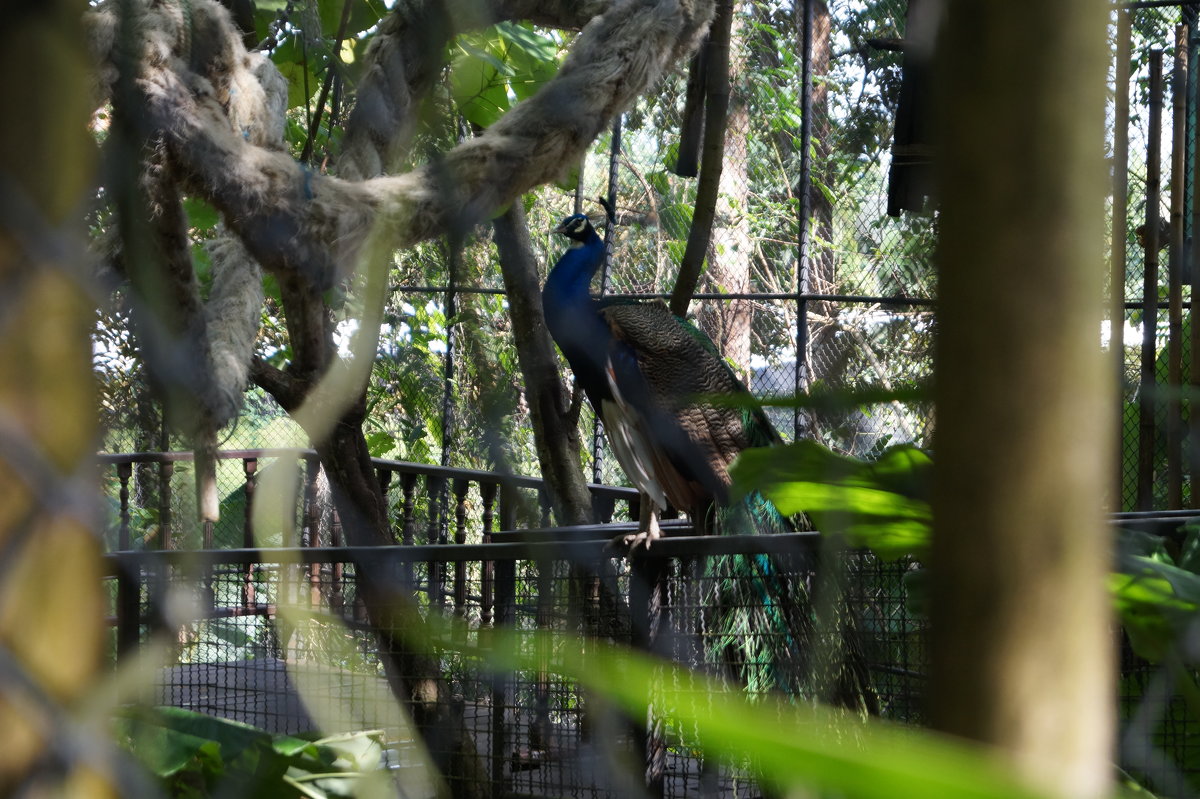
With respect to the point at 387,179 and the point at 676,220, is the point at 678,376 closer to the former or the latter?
the point at 387,179

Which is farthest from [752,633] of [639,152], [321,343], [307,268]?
[639,152]

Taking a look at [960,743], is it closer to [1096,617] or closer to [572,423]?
[1096,617]

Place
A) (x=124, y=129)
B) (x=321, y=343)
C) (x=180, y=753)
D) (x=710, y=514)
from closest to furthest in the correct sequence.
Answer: (x=180, y=753), (x=124, y=129), (x=321, y=343), (x=710, y=514)

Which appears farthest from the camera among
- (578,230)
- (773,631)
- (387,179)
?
(578,230)

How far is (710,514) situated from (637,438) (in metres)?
0.30

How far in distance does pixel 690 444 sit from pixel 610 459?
2.49 metres

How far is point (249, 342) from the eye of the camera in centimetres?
152

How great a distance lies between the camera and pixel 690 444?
2.86 m

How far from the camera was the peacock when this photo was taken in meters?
2.20

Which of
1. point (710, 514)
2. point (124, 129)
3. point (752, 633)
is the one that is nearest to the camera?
point (124, 129)

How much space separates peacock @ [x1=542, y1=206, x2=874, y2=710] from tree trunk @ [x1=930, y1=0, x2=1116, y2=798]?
1778 millimetres

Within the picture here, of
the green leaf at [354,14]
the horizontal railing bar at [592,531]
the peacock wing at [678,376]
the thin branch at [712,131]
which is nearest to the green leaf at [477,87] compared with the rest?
the green leaf at [354,14]

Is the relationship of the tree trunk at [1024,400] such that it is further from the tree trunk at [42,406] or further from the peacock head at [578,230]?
the peacock head at [578,230]

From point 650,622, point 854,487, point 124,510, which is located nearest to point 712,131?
point 650,622
